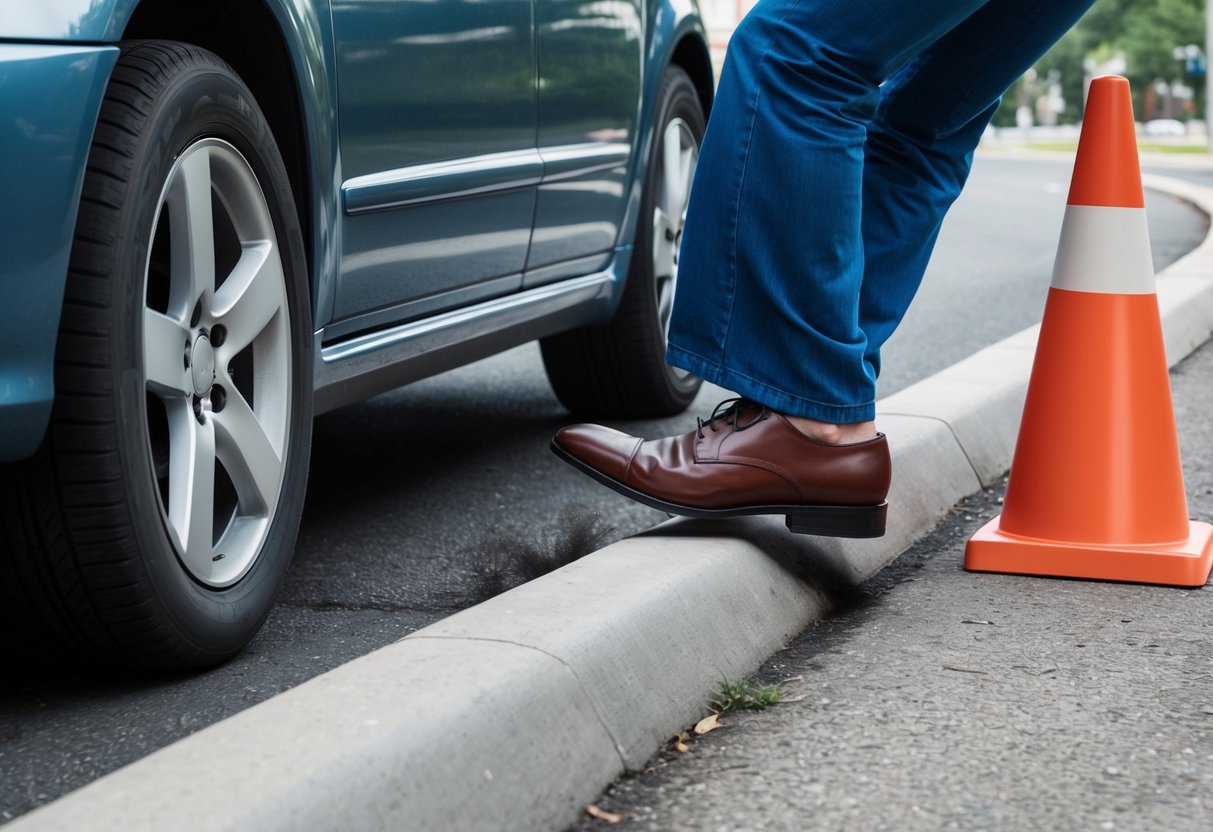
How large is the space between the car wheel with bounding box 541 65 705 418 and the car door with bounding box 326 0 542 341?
2.77 ft

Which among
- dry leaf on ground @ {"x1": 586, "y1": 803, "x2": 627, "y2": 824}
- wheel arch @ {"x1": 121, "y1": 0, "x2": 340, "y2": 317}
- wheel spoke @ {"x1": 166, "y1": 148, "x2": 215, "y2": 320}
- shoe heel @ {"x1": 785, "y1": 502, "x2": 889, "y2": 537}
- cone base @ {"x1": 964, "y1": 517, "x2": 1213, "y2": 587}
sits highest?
wheel arch @ {"x1": 121, "y1": 0, "x2": 340, "y2": 317}

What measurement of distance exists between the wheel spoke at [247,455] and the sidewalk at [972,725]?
0.76 meters

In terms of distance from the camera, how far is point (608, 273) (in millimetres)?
3811

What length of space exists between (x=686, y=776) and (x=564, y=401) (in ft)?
8.46

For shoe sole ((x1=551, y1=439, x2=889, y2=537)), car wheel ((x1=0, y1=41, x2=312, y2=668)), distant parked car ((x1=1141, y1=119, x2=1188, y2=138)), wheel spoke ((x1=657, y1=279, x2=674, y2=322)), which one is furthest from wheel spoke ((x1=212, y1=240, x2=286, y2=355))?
distant parked car ((x1=1141, y1=119, x2=1188, y2=138))

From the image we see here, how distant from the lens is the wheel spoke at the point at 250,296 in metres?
2.28

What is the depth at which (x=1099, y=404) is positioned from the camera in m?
2.78

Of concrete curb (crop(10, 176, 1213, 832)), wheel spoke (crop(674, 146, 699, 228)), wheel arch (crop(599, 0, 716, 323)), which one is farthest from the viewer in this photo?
wheel spoke (crop(674, 146, 699, 228))

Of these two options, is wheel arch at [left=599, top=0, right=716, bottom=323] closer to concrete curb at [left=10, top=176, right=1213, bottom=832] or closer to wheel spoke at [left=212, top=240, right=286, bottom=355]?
concrete curb at [left=10, top=176, right=1213, bottom=832]

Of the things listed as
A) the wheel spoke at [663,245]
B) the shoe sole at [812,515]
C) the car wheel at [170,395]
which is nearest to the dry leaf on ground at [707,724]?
the shoe sole at [812,515]

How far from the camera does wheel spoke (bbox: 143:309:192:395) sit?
2072 mm

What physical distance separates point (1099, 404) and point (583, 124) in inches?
48.4

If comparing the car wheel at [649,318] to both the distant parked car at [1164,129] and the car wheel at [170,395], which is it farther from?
the distant parked car at [1164,129]

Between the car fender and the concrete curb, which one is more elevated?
the car fender
